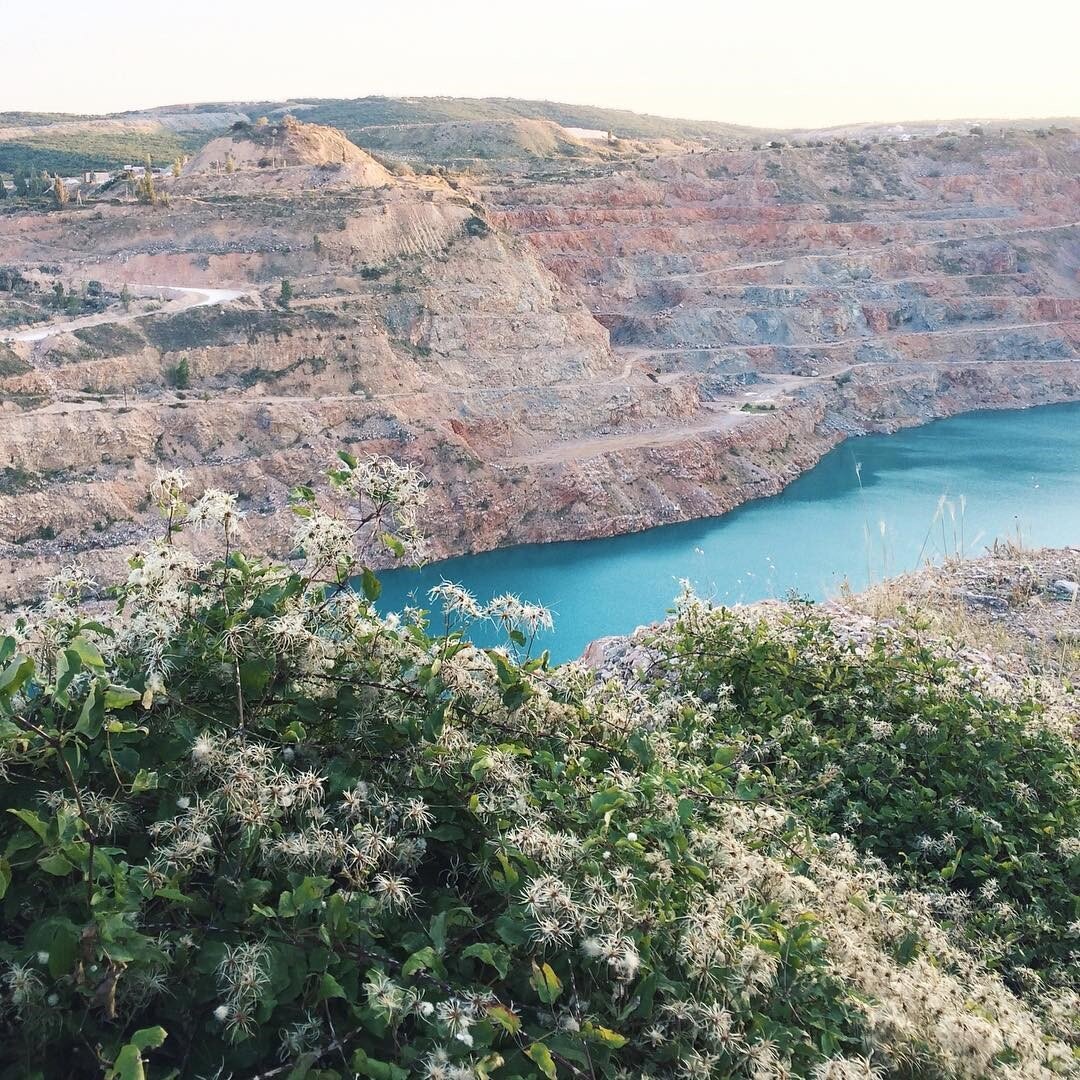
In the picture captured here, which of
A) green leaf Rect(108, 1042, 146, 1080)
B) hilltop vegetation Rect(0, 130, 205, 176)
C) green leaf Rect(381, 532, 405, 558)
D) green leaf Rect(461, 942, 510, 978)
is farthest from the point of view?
hilltop vegetation Rect(0, 130, 205, 176)

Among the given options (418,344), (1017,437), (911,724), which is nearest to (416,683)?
(911,724)

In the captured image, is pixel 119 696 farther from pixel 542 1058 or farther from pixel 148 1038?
pixel 542 1058

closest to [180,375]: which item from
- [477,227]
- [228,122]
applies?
[477,227]

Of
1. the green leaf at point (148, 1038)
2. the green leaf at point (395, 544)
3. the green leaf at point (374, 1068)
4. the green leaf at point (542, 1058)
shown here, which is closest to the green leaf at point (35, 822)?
the green leaf at point (148, 1038)

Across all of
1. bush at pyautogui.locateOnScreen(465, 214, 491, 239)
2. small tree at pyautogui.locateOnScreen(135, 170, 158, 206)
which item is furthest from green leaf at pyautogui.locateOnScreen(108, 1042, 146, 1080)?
small tree at pyautogui.locateOnScreen(135, 170, 158, 206)

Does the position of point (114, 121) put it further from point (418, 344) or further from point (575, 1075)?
point (575, 1075)

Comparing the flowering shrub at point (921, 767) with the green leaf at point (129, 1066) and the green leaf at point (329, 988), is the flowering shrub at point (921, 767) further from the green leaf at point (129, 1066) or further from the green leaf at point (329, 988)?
the green leaf at point (129, 1066)

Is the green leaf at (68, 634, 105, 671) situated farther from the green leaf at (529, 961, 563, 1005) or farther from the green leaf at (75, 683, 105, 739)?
the green leaf at (529, 961, 563, 1005)
